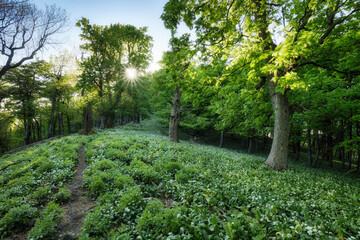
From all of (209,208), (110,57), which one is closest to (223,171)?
(209,208)

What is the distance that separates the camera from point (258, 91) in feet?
28.3

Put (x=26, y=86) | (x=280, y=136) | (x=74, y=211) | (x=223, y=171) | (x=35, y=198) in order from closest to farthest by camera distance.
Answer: (x=74, y=211)
(x=35, y=198)
(x=223, y=171)
(x=280, y=136)
(x=26, y=86)

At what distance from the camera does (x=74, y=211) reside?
171 inches

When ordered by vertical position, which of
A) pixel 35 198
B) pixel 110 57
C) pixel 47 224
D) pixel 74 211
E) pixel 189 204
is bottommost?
pixel 74 211

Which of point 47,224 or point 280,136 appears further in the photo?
point 280,136

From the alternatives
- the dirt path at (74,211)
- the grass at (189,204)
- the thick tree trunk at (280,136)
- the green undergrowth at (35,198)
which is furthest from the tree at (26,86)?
the thick tree trunk at (280,136)

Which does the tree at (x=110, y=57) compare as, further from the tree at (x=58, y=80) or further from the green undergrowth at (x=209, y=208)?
the green undergrowth at (x=209, y=208)

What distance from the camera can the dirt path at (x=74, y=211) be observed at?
11.5 ft

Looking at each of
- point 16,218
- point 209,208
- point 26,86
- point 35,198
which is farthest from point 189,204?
point 26,86

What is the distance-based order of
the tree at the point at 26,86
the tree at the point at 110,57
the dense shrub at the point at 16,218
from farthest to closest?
the tree at the point at 26,86 → the tree at the point at 110,57 → the dense shrub at the point at 16,218

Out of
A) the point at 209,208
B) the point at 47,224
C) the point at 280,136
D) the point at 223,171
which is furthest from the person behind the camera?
the point at 280,136

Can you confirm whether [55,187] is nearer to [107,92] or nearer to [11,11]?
[11,11]

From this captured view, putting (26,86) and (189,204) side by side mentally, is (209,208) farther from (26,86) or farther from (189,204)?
(26,86)

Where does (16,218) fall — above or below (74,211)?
above
